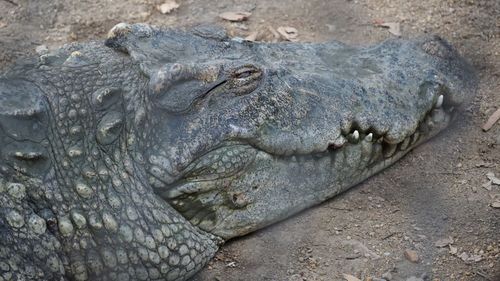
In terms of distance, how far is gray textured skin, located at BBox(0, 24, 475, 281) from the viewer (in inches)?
112

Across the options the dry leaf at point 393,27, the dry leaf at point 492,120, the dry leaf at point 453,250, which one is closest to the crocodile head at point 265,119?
the dry leaf at point 492,120

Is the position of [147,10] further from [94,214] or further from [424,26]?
[94,214]

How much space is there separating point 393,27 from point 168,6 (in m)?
1.39

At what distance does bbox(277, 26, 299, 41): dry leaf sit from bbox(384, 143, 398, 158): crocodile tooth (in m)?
1.29

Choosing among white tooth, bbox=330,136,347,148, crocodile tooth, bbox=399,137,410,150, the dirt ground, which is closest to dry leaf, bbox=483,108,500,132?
the dirt ground

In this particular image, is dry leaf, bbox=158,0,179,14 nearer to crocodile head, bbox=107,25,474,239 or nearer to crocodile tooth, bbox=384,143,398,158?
crocodile head, bbox=107,25,474,239

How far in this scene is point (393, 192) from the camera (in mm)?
3531

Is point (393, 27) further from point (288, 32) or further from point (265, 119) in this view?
point (265, 119)

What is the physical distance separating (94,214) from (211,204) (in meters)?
0.48

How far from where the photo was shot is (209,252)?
317 centimetres

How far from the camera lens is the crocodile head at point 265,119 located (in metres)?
3.05

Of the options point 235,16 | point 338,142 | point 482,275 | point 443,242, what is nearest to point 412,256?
point 443,242

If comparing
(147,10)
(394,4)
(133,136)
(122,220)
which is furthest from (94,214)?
(394,4)

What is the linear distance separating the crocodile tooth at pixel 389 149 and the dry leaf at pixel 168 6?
6.37ft
